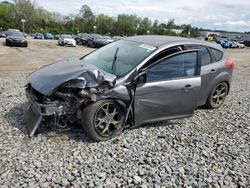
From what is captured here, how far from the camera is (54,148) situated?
3754 millimetres

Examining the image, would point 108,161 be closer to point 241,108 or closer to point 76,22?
point 241,108

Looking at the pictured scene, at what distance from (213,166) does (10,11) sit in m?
81.9

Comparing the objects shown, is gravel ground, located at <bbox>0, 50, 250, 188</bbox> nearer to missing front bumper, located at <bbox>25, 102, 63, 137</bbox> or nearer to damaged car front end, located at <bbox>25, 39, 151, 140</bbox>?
missing front bumper, located at <bbox>25, 102, 63, 137</bbox>

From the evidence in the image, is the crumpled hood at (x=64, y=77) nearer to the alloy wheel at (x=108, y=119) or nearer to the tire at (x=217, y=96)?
the alloy wheel at (x=108, y=119)

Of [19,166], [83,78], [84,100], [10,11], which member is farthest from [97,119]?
[10,11]

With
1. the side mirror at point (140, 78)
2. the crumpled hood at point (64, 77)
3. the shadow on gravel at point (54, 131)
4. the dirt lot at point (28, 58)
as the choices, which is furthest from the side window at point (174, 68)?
the dirt lot at point (28, 58)

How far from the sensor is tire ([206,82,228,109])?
18.8ft

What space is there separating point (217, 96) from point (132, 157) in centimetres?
307

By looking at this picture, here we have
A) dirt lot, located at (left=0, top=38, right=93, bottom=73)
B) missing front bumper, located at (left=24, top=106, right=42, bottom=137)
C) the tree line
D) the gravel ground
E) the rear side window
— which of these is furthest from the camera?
the tree line

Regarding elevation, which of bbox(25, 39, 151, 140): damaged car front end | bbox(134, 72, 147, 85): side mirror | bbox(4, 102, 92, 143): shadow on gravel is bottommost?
bbox(4, 102, 92, 143): shadow on gravel

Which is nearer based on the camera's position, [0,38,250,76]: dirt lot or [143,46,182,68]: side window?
[143,46,182,68]: side window

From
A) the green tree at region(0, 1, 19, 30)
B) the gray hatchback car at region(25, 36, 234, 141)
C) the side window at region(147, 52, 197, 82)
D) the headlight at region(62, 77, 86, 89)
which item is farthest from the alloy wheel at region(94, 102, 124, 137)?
the green tree at region(0, 1, 19, 30)

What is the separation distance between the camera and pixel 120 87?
4.03 m

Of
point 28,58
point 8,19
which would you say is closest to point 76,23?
point 8,19
